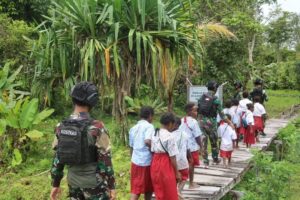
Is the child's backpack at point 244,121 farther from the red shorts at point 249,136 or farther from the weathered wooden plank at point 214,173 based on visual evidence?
the weathered wooden plank at point 214,173

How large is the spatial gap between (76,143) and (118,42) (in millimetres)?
5534

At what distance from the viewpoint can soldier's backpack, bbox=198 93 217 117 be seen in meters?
7.50

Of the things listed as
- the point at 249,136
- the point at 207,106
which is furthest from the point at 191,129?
the point at 249,136

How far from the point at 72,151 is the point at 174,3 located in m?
5.97

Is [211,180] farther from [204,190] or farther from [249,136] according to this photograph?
[249,136]

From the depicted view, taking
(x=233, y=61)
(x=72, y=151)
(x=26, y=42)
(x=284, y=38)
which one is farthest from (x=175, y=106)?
(x=284, y=38)

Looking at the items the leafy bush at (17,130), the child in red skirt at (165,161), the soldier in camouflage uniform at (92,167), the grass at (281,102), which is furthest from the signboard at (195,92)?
the grass at (281,102)

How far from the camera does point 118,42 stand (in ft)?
29.6

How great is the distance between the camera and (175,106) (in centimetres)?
1681

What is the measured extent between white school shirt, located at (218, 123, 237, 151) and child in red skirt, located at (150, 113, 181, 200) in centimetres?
292

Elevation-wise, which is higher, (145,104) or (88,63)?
(88,63)

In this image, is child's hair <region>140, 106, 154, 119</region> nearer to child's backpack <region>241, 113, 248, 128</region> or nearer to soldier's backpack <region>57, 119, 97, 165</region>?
soldier's backpack <region>57, 119, 97, 165</region>

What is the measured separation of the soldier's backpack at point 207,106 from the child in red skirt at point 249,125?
245 centimetres

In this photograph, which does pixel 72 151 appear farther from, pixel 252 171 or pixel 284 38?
pixel 284 38
